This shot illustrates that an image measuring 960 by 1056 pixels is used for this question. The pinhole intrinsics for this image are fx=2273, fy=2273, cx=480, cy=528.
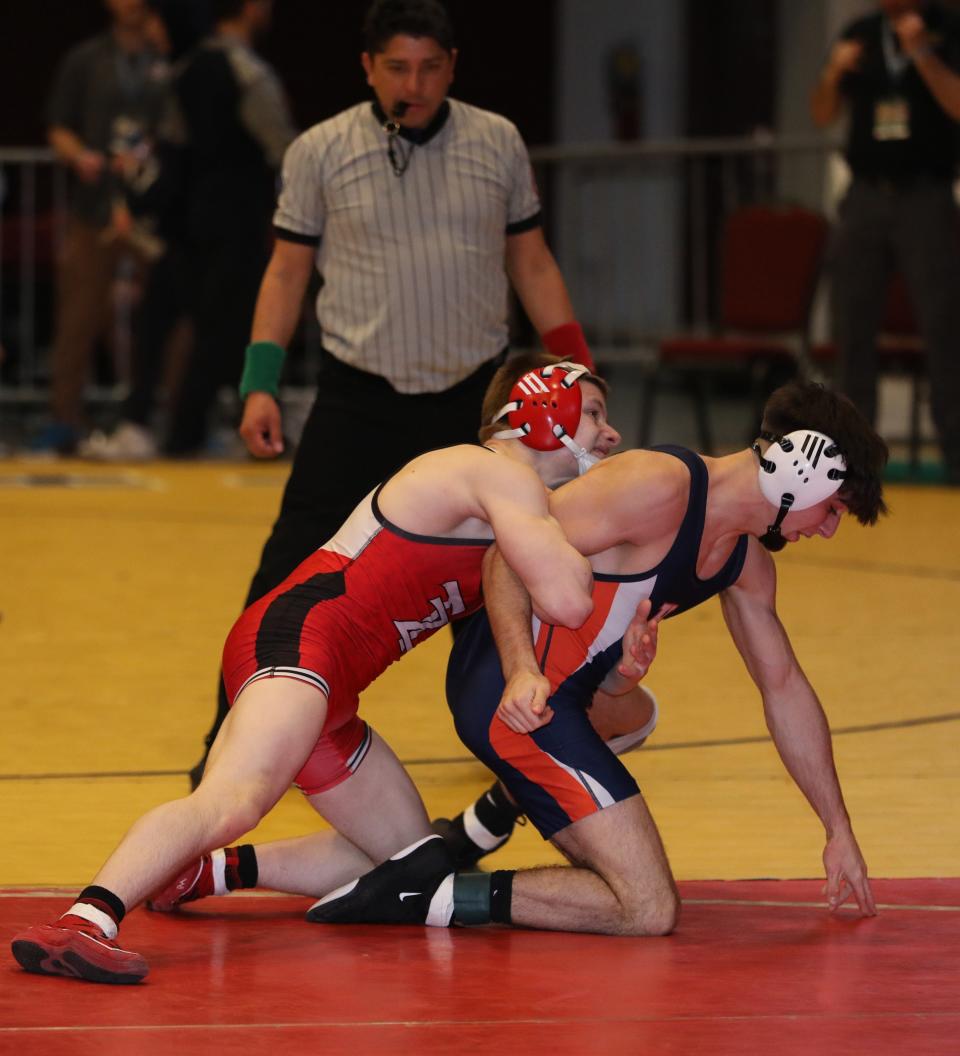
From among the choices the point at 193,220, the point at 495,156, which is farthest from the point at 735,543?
the point at 193,220

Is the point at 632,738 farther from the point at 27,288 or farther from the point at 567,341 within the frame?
the point at 27,288

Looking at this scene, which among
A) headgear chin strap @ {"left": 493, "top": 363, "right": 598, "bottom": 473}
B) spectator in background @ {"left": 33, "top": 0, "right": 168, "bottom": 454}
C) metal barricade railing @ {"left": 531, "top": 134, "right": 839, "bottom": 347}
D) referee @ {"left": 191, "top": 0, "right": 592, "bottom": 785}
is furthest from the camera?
metal barricade railing @ {"left": 531, "top": 134, "right": 839, "bottom": 347}

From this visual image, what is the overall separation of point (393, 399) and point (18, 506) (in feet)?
18.1

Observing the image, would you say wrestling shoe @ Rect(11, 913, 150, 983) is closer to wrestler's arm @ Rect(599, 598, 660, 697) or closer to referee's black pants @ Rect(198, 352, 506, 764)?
wrestler's arm @ Rect(599, 598, 660, 697)

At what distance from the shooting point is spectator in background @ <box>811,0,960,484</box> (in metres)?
10.1

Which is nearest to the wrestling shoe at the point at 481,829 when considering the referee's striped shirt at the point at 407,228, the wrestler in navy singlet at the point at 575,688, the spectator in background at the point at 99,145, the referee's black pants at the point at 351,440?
the wrestler in navy singlet at the point at 575,688

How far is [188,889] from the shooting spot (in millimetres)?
4086

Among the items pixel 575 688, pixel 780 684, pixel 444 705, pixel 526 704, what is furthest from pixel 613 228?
pixel 526 704

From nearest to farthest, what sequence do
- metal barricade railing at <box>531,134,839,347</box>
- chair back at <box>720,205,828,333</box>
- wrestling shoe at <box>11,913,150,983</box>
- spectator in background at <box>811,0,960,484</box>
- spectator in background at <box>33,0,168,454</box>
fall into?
1. wrestling shoe at <box>11,913,150,983</box>
2. spectator in background at <box>811,0,960,484</box>
3. chair back at <box>720,205,828,333</box>
4. spectator in background at <box>33,0,168,454</box>
5. metal barricade railing at <box>531,134,839,347</box>

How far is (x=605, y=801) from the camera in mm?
4055

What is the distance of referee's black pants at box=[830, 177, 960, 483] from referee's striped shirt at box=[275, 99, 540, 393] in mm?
5119

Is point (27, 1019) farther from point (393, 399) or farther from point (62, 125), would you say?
point (62, 125)

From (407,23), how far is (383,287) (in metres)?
0.61

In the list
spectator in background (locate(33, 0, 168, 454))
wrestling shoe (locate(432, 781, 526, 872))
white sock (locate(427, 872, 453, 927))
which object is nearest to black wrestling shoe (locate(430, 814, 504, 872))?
wrestling shoe (locate(432, 781, 526, 872))
